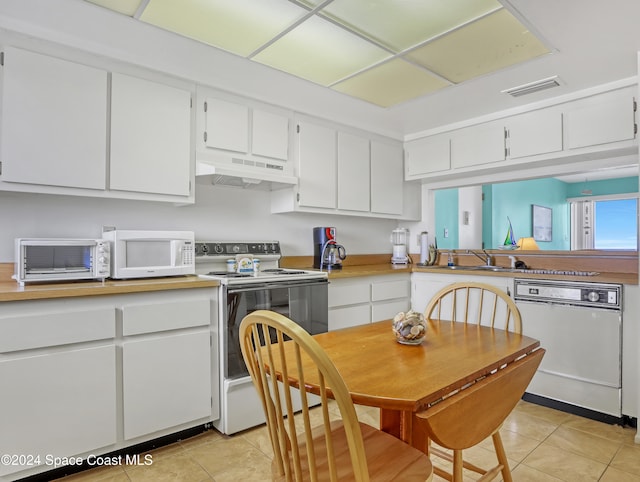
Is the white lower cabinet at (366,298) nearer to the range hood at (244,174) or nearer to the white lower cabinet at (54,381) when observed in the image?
the range hood at (244,174)

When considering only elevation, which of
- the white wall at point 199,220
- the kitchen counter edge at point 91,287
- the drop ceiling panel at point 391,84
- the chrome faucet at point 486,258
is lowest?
the kitchen counter edge at point 91,287

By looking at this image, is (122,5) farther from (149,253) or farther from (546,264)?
(546,264)

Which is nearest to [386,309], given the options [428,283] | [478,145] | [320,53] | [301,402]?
[428,283]

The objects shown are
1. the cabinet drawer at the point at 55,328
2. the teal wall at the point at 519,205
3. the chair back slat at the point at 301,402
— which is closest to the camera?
the chair back slat at the point at 301,402

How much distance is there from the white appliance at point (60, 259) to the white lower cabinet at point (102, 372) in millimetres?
235

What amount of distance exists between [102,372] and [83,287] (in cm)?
43

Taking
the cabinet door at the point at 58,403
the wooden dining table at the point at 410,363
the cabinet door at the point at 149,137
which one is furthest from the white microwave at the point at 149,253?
the wooden dining table at the point at 410,363

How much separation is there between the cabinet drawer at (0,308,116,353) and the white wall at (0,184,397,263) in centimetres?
66

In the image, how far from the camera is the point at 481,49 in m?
2.24

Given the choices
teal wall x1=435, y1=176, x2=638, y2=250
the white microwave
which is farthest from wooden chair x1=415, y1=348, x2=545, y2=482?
teal wall x1=435, y1=176, x2=638, y2=250

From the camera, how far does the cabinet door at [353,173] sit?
3.44 meters

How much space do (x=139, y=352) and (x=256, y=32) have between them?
179 centimetres

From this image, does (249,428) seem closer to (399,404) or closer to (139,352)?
(139,352)

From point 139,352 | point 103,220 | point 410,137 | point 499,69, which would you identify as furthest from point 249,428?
point 410,137
